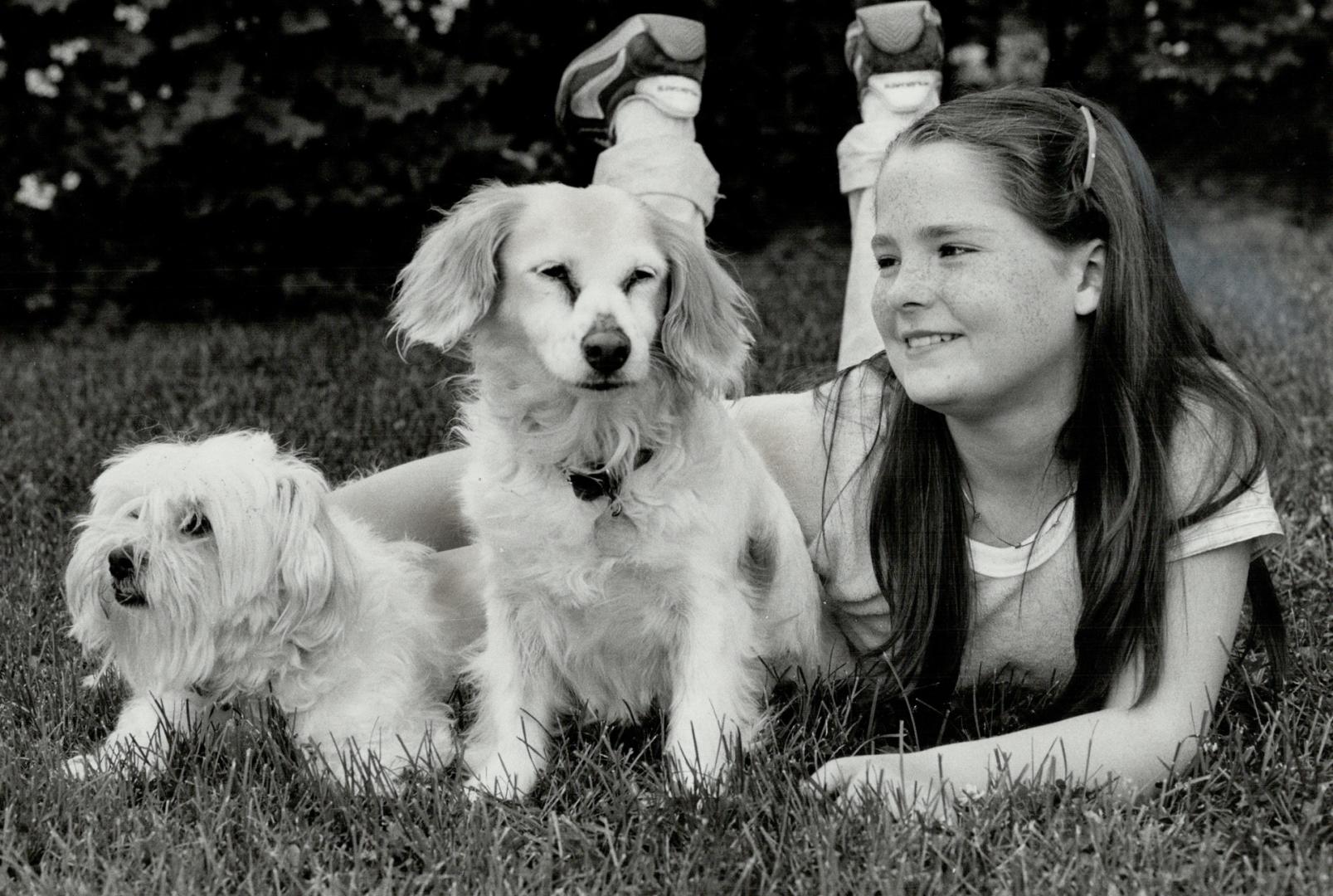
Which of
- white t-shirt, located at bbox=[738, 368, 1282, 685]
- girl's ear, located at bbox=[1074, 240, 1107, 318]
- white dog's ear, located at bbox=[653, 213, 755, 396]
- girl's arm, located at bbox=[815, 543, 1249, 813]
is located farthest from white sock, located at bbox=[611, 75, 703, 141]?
girl's arm, located at bbox=[815, 543, 1249, 813]

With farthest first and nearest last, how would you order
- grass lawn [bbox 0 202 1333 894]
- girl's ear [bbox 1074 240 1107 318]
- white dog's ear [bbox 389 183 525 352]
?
white dog's ear [bbox 389 183 525 352] → girl's ear [bbox 1074 240 1107 318] → grass lawn [bbox 0 202 1333 894]

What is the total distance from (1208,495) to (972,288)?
0.58m

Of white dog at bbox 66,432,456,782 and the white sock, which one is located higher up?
the white sock

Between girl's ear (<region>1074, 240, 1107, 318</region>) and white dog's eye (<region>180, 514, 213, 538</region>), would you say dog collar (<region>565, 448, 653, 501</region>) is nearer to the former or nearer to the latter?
→ white dog's eye (<region>180, 514, 213, 538</region>)

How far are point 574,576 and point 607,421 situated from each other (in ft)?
1.05

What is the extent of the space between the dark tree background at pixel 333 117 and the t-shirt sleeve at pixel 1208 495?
532 cm

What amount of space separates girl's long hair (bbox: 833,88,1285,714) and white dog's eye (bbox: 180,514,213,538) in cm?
141

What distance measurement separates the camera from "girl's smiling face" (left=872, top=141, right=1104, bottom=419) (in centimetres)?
262

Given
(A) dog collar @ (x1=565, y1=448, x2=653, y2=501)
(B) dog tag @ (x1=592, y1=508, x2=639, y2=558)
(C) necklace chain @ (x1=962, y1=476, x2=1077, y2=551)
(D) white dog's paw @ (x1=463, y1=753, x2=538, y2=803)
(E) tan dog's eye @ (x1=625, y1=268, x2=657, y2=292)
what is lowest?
(D) white dog's paw @ (x1=463, y1=753, x2=538, y2=803)

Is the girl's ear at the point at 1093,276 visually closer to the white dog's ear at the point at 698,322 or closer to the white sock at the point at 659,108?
the white dog's ear at the point at 698,322

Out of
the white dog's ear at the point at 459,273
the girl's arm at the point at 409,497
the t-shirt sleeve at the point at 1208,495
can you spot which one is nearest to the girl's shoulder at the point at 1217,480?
the t-shirt sleeve at the point at 1208,495

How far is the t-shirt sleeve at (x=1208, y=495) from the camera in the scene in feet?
8.47

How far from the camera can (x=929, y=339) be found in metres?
2.71

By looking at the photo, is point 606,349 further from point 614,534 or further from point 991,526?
point 991,526
